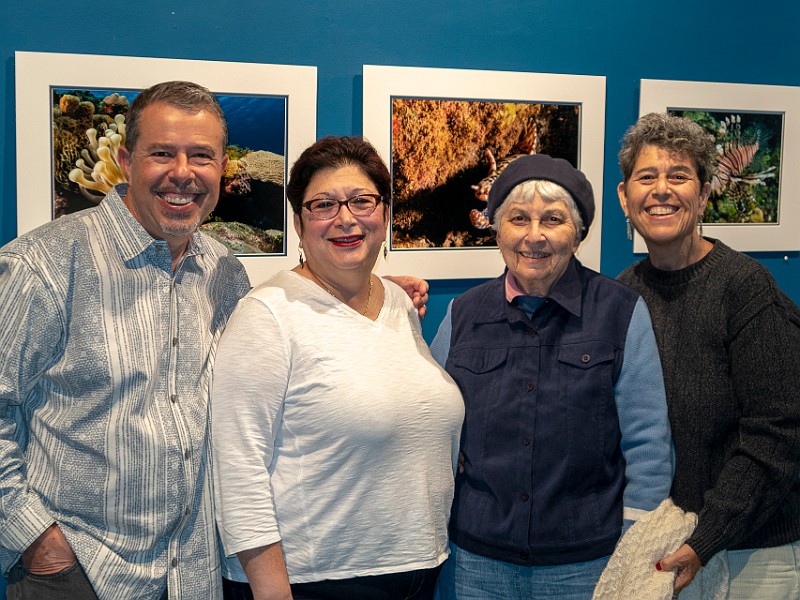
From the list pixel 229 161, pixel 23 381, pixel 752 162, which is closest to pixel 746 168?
pixel 752 162

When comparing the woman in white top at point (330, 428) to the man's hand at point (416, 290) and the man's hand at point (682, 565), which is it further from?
the man's hand at point (682, 565)

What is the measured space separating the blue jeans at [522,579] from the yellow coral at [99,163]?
142 centimetres

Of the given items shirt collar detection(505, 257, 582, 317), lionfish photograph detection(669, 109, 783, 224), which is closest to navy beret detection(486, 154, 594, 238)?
shirt collar detection(505, 257, 582, 317)

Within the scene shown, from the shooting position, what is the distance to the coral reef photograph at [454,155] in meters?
2.67

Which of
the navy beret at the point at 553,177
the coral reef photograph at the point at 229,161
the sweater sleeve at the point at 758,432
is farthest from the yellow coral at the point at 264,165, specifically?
the sweater sleeve at the point at 758,432

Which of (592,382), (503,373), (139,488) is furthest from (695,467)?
(139,488)

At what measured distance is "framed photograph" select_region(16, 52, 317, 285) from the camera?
7.47ft

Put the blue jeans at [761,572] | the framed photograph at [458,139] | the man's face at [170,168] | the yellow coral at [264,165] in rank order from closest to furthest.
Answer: the man's face at [170,168] < the blue jeans at [761,572] < the yellow coral at [264,165] < the framed photograph at [458,139]

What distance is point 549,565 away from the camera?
71.0 inches

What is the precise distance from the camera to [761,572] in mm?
1911

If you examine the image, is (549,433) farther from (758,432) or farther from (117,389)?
(117,389)

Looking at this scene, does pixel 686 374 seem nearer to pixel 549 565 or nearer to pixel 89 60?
pixel 549 565

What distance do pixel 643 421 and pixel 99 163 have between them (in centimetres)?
163

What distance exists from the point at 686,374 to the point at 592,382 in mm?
247
